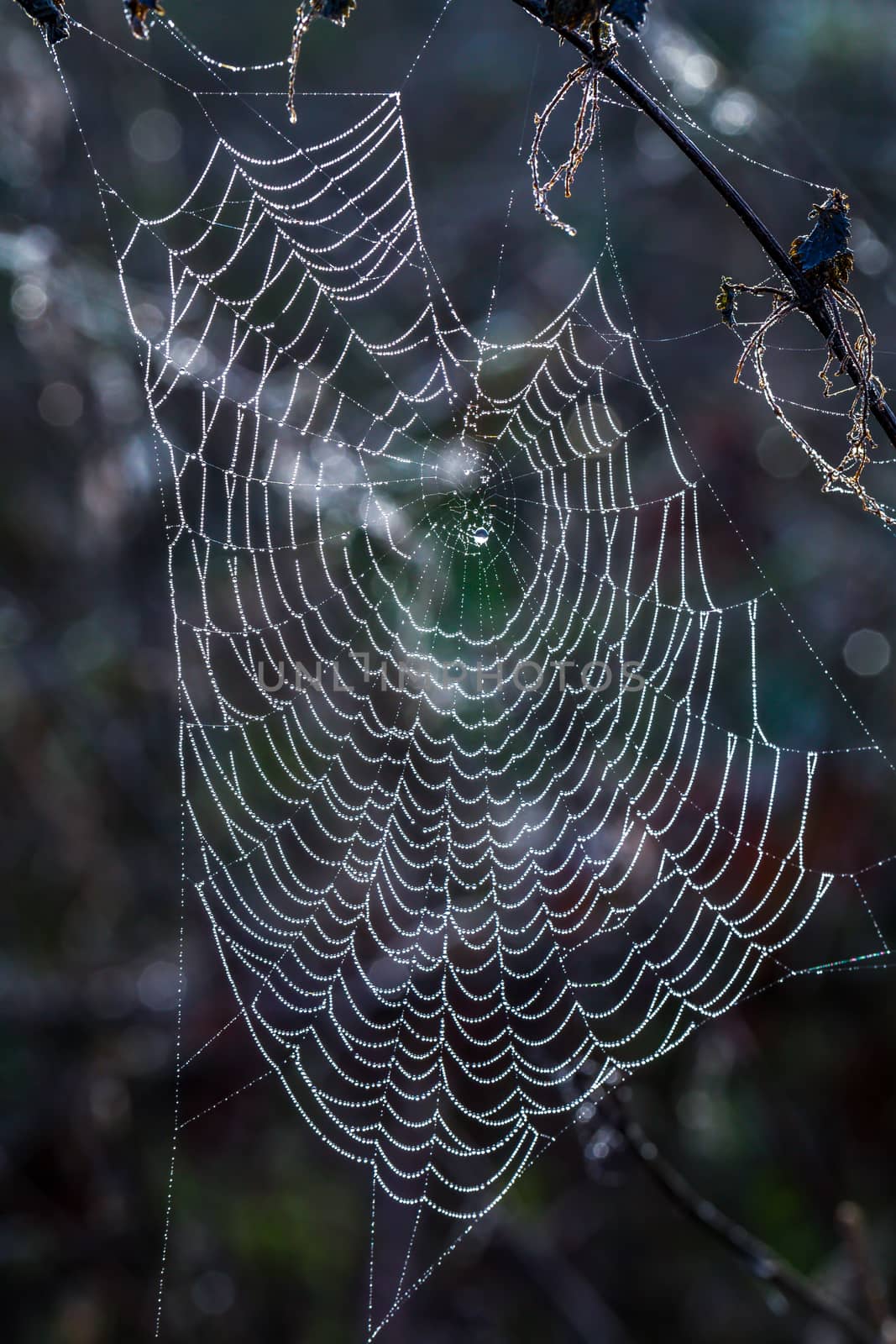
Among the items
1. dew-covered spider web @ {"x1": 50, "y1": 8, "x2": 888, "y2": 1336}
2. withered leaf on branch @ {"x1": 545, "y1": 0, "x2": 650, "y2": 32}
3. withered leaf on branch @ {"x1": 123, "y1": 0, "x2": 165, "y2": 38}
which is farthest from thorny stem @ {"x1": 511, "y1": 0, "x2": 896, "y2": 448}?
dew-covered spider web @ {"x1": 50, "y1": 8, "x2": 888, "y2": 1336}

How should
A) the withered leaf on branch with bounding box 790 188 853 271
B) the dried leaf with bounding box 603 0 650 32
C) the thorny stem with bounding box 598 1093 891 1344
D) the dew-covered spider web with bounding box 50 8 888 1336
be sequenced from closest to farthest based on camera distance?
1. the dried leaf with bounding box 603 0 650 32
2. the withered leaf on branch with bounding box 790 188 853 271
3. the thorny stem with bounding box 598 1093 891 1344
4. the dew-covered spider web with bounding box 50 8 888 1336

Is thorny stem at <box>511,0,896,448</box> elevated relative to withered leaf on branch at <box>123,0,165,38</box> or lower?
elevated

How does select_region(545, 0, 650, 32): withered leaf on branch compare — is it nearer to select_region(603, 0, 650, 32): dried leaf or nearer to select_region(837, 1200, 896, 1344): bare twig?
select_region(603, 0, 650, 32): dried leaf

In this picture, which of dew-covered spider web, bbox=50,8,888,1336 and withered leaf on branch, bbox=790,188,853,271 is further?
dew-covered spider web, bbox=50,8,888,1336

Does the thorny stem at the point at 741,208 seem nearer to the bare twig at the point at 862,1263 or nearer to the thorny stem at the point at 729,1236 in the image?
the thorny stem at the point at 729,1236

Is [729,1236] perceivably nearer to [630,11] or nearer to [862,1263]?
[862,1263]

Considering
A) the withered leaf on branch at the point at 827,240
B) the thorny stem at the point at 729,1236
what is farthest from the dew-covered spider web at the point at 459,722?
the withered leaf on branch at the point at 827,240
